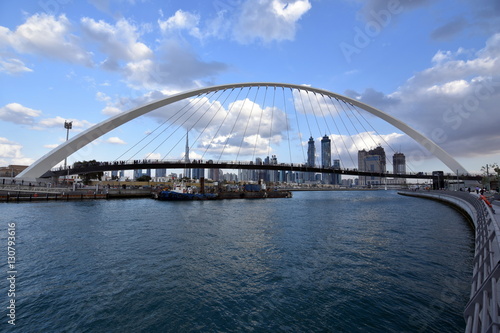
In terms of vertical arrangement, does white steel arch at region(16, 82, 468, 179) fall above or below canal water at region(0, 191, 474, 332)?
above

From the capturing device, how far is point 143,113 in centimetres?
4581

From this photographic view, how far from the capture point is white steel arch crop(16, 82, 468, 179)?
1639 inches

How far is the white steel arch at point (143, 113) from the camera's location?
1639 inches

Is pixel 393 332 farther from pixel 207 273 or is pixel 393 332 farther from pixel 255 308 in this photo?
pixel 207 273

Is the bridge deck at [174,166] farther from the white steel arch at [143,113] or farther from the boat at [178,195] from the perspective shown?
the white steel arch at [143,113]

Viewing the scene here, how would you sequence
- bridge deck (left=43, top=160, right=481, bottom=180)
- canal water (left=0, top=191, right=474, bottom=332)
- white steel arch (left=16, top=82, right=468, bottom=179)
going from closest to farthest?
canal water (left=0, top=191, right=474, bottom=332) → white steel arch (left=16, top=82, right=468, bottom=179) → bridge deck (left=43, top=160, right=481, bottom=180)

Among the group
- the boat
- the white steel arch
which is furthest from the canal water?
the boat

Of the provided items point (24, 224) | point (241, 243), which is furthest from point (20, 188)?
point (241, 243)

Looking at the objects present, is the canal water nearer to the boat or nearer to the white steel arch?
the white steel arch

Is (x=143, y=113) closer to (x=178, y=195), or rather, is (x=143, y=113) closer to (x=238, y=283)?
(x=178, y=195)

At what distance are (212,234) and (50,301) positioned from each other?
11.2 m

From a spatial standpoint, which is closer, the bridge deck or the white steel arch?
the white steel arch

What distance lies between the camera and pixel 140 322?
6.80 metres

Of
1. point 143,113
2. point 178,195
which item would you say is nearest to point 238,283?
point 143,113
